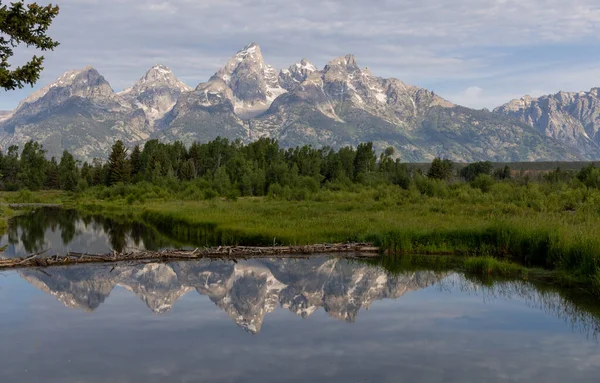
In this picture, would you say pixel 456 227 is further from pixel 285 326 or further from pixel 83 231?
pixel 83 231

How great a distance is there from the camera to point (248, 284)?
102 feet

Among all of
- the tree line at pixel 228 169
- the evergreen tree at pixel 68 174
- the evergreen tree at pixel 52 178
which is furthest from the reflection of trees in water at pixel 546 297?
the evergreen tree at pixel 52 178

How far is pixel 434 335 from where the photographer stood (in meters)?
21.6

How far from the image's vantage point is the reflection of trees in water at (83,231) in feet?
166

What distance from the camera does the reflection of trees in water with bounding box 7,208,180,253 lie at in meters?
50.6

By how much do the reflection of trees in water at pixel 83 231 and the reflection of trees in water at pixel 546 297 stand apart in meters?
26.4

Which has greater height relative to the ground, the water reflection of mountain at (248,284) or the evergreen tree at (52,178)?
the evergreen tree at (52,178)

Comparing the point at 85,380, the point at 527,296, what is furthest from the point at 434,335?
the point at 85,380

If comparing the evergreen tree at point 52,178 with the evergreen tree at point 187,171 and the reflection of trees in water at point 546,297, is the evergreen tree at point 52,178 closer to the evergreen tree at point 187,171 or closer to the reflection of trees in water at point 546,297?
the evergreen tree at point 187,171

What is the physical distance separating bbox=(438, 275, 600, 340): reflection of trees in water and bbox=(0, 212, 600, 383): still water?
9 centimetres

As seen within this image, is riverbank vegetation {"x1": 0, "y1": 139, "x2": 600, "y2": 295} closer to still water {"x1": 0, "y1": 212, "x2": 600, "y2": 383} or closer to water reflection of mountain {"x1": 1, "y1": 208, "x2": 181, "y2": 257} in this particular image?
water reflection of mountain {"x1": 1, "y1": 208, "x2": 181, "y2": 257}

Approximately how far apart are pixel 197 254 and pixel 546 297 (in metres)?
21.1

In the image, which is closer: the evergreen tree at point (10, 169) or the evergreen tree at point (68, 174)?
the evergreen tree at point (68, 174)

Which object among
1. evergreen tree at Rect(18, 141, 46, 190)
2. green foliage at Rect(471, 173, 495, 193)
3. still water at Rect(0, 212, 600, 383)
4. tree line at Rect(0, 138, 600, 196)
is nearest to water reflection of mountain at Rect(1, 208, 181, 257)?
still water at Rect(0, 212, 600, 383)
